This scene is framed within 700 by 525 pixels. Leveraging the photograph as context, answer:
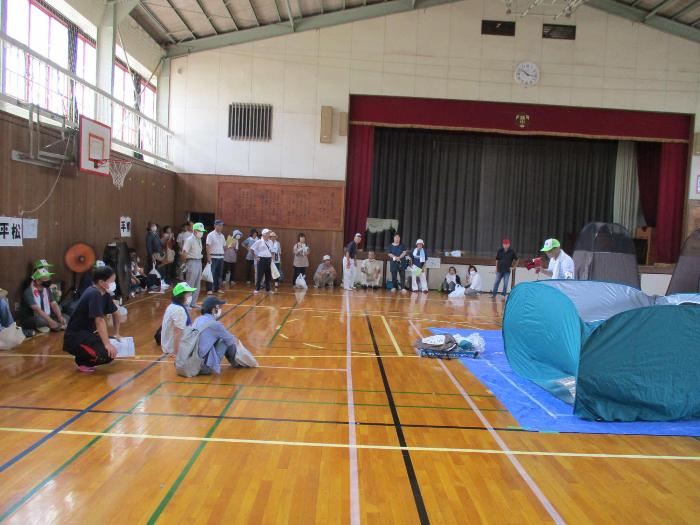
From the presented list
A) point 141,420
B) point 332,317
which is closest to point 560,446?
point 141,420

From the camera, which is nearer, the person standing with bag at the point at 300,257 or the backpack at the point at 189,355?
the backpack at the point at 189,355

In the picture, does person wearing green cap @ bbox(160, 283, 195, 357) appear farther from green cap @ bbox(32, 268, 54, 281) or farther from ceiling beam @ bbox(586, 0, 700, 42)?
ceiling beam @ bbox(586, 0, 700, 42)

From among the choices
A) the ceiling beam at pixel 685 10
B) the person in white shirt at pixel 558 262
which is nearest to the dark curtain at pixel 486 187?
the ceiling beam at pixel 685 10

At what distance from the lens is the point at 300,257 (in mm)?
16297

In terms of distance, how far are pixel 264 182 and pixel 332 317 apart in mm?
7564

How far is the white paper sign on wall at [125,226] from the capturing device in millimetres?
12773

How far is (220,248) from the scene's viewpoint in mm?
13008

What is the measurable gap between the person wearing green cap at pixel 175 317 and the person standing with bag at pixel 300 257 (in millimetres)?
8922

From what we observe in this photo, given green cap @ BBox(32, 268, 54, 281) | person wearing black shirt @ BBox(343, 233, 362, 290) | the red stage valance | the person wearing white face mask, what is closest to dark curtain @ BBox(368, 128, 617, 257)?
the red stage valance

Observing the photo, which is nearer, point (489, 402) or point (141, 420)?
point (141, 420)

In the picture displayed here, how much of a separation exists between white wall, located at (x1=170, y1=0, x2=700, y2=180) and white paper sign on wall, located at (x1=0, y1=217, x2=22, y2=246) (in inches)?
352

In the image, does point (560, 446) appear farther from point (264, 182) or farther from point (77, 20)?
point (264, 182)

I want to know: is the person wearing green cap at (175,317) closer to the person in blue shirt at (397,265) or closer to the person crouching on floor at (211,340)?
the person crouching on floor at (211,340)

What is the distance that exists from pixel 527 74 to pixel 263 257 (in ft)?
31.6
